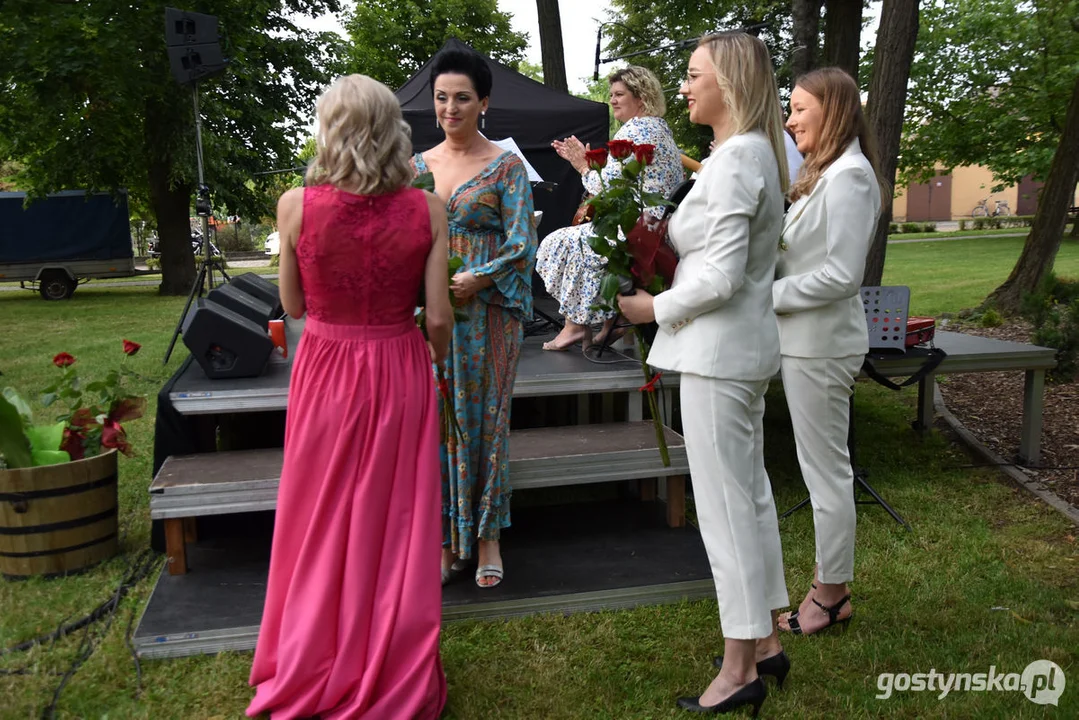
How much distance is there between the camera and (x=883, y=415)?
21.0ft

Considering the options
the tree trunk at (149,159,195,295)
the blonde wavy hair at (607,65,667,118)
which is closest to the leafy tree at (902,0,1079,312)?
the blonde wavy hair at (607,65,667,118)

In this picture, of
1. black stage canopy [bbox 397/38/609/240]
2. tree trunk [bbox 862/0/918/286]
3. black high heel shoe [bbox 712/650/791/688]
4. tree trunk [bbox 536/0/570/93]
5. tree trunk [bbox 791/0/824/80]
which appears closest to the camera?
black high heel shoe [bbox 712/650/791/688]

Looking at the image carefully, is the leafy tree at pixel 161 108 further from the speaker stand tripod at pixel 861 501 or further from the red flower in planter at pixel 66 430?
the speaker stand tripod at pixel 861 501

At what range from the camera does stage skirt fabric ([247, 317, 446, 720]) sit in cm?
255

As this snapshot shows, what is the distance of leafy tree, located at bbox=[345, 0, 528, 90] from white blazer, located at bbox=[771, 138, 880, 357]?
985 inches

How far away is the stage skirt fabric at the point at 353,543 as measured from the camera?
2.55 metres

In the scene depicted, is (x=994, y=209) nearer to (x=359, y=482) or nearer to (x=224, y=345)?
(x=224, y=345)

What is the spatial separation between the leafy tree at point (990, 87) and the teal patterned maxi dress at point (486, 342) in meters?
20.6

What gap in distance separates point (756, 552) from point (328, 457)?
4.28 ft

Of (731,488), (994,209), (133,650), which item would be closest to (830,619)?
(731,488)

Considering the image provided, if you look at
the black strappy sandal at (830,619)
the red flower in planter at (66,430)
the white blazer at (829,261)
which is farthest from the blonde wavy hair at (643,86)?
the red flower in planter at (66,430)

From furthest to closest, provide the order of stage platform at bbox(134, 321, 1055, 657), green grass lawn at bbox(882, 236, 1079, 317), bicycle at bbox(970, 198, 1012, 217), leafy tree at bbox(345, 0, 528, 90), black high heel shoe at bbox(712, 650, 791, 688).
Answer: bicycle at bbox(970, 198, 1012, 217)
leafy tree at bbox(345, 0, 528, 90)
green grass lawn at bbox(882, 236, 1079, 317)
stage platform at bbox(134, 321, 1055, 657)
black high heel shoe at bbox(712, 650, 791, 688)

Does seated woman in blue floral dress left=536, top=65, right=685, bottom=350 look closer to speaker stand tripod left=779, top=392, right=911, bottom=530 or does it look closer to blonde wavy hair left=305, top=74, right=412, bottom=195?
speaker stand tripod left=779, top=392, right=911, bottom=530

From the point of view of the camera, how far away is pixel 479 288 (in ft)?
10.5
